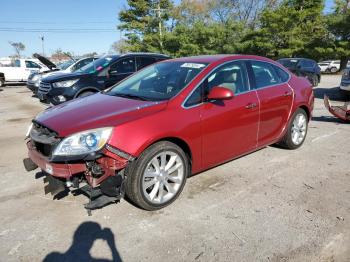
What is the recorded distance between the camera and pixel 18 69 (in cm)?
2080

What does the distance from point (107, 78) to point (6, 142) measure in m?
3.23

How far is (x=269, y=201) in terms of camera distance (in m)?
3.80

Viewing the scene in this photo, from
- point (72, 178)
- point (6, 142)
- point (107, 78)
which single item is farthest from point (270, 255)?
point (107, 78)

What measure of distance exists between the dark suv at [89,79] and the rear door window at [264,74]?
5023 mm

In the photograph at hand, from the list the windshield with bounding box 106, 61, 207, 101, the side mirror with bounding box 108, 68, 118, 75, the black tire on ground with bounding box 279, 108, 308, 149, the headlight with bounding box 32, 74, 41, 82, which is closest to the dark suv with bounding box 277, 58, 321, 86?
the side mirror with bounding box 108, 68, 118, 75

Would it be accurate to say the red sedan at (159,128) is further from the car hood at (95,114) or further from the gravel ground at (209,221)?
the gravel ground at (209,221)

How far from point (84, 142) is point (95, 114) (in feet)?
1.53

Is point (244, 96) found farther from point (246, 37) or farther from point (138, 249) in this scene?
point (246, 37)

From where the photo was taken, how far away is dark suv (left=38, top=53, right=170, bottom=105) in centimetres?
873

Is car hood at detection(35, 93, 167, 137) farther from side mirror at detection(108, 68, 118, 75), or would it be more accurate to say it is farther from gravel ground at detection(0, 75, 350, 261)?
side mirror at detection(108, 68, 118, 75)

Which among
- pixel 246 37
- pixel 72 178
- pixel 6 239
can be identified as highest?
pixel 246 37

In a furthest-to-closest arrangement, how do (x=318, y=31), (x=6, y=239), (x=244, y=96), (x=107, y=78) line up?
(x=318, y=31) < (x=107, y=78) < (x=244, y=96) < (x=6, y=239)

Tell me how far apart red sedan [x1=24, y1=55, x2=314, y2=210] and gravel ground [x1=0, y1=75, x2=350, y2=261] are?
0.97ft

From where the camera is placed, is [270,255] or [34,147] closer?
[270,255]
